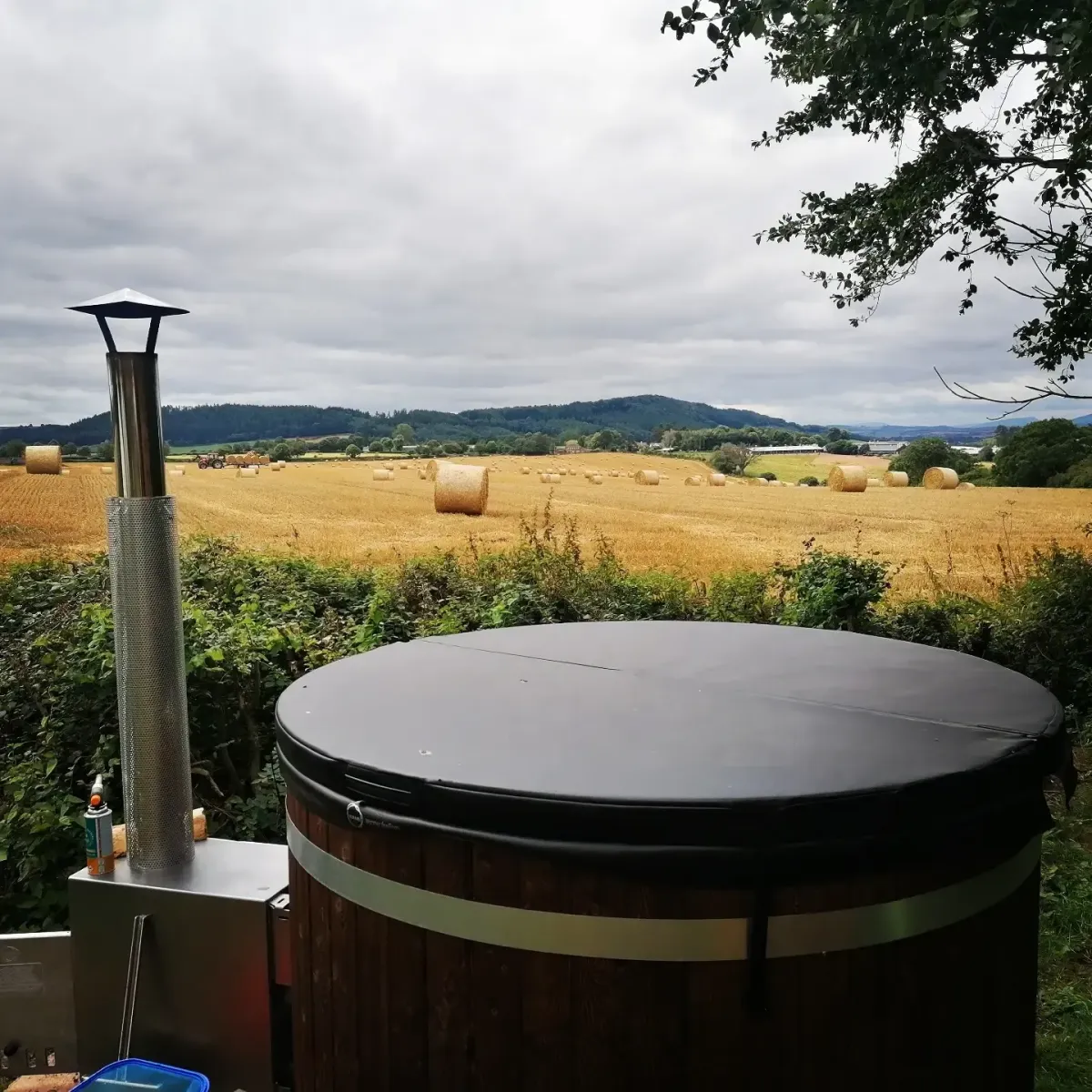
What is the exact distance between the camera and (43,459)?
214 inches

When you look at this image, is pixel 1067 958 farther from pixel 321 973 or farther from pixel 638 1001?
pixel 321 973

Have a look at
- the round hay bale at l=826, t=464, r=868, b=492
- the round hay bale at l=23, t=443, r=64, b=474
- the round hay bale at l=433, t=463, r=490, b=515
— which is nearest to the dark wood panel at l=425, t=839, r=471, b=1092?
the round hay bale at l=23, t=443, r=64, b=474

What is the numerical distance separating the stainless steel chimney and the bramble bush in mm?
1365

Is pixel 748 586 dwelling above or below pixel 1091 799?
above

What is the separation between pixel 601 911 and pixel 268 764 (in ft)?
9.01

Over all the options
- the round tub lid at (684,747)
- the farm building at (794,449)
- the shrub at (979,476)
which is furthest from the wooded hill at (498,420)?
the round tub lid at (684,747)

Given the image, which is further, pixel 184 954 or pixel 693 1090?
pixel 184 954

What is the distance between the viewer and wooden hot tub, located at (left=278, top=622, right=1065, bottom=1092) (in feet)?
4.20

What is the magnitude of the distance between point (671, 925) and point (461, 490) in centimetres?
526

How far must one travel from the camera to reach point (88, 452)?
216 inches

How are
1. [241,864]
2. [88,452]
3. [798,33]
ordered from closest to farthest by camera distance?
[241,864] → [798,33] → [88,452]

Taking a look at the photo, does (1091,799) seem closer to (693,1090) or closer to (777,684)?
(777,684)

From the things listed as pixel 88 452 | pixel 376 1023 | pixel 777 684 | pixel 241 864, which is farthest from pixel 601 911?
pixel 88 452

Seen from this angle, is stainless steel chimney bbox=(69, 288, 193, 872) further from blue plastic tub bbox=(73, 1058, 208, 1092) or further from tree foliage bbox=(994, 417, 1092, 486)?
tree foliage bbox=(994, 417, 1092, 486)
